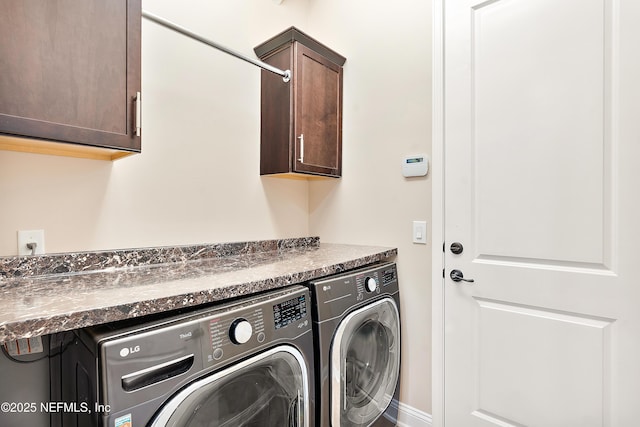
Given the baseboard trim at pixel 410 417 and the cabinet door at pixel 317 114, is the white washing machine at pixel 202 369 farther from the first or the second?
the cabinet door at pixel 317 114

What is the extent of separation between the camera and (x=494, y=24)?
1482mm

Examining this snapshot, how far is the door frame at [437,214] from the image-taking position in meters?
1.65

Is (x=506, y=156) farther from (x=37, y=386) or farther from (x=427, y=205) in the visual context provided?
(x=37, y=386)

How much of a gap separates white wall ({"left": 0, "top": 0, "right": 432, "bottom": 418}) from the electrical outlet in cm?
2

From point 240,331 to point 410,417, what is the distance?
1.39 metres

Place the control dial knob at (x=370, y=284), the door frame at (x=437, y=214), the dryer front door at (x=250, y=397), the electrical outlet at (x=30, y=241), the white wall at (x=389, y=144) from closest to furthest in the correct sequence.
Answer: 1. the dryer front door at (x=250, y=397)
2. the electrical outlet at (x=30, y=241)
3. the control dial knob at (x=370, y=284)
4. the door frame at (x=437, y=214)
5. the white wall at (x=389, y=144)

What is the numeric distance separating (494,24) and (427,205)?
922 mm

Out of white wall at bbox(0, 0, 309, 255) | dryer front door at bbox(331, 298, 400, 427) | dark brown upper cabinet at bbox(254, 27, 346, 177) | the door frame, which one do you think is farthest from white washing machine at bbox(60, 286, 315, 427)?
dark brown upper cabinet at bbox(254, 27, 346, 177)

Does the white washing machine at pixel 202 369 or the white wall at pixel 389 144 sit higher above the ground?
the white wall at pixel 389 144

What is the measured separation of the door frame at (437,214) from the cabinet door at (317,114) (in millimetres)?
652

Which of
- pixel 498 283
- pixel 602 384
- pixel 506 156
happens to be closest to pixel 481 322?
pixel 498 283

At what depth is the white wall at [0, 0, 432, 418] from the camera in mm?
1297

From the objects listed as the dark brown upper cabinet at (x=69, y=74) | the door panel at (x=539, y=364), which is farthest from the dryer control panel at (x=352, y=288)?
the dark brown upper cabinet at (x=69, y=74)

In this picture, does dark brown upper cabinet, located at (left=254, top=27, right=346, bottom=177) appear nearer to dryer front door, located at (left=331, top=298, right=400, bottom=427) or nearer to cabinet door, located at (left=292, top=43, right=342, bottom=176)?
cabinet door, located at (left=292, top=43, right=342, bottom=176)
